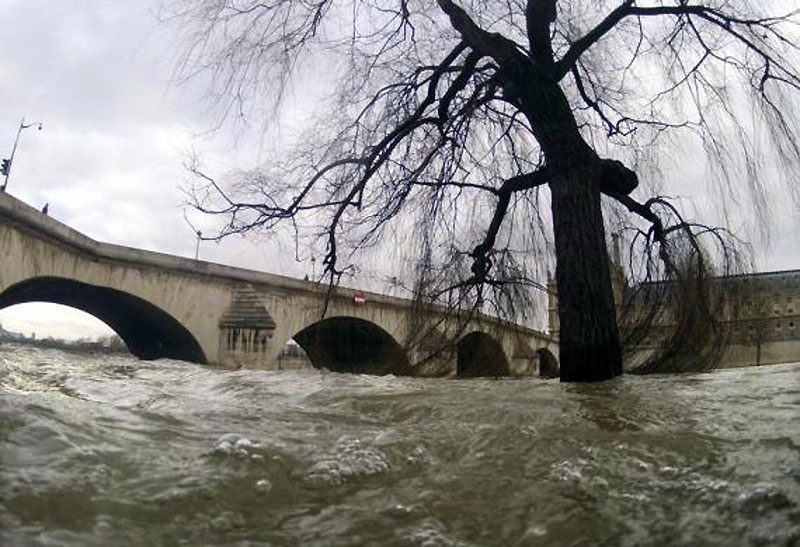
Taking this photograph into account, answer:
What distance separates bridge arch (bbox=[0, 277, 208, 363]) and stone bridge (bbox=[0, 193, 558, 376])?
0.05 m

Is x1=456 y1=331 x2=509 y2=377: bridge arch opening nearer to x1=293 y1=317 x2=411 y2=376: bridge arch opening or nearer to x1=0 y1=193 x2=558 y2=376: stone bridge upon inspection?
x1=0 y1=193 x2=558 y2=376: stone bridge

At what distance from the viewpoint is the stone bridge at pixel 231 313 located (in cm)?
742

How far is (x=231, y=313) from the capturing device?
2070 cm

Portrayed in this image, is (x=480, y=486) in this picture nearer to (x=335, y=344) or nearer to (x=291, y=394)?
(x=291, y=394)

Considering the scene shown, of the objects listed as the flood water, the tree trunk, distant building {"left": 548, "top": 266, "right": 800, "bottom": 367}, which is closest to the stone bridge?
distant building {"left": 548, "top": 266, "right": 800, "bottom": 367}

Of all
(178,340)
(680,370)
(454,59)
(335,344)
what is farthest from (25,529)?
(178,340)

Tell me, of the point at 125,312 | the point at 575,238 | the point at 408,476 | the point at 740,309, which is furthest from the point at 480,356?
the point at 125,312

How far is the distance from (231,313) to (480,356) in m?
14.6

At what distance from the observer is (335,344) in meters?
10.1

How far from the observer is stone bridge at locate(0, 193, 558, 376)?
7.42 meters

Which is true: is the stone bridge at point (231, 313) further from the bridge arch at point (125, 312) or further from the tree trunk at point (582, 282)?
the tree trunk at point (582, 282)

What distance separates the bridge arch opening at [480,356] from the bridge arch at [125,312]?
1099 cm

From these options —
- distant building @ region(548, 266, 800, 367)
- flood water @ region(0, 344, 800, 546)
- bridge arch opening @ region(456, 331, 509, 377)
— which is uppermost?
distant building @ region(548, 266, 800, 367)

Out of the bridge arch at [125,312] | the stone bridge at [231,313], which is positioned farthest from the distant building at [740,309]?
the bridge arch at [125,312]
